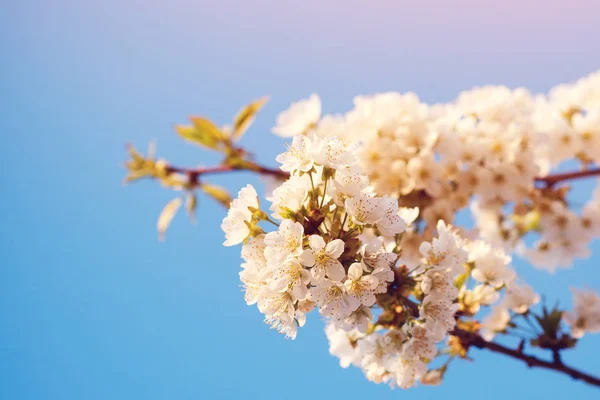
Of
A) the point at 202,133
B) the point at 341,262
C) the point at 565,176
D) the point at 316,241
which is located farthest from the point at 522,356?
the point at 202,133

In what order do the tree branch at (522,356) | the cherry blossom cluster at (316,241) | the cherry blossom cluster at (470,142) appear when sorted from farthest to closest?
1. the cherry blossom cluster at (470,142)
2. the tree branch at (522,356)
3. the cherry blossom cluster at (316,241)

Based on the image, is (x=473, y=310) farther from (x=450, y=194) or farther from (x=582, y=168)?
(x=582, y=168)

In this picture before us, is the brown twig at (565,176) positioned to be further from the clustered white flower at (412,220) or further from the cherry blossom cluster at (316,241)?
the cherry blossom cluster at (316,241)

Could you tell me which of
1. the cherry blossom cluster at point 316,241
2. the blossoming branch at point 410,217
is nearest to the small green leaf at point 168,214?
the blossoming branch at point 410,217

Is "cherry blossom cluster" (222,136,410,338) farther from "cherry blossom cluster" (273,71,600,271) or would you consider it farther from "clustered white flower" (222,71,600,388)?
"cherry blossom cluster" (273,71,600,271)

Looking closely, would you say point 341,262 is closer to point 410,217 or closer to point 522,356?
point 410,217

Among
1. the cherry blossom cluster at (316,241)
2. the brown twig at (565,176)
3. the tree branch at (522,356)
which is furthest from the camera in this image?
the brown twig at (565,176)

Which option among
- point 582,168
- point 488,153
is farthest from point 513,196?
point 582,168

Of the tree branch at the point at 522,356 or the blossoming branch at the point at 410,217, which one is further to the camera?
the tree branch at the point at 522,356
